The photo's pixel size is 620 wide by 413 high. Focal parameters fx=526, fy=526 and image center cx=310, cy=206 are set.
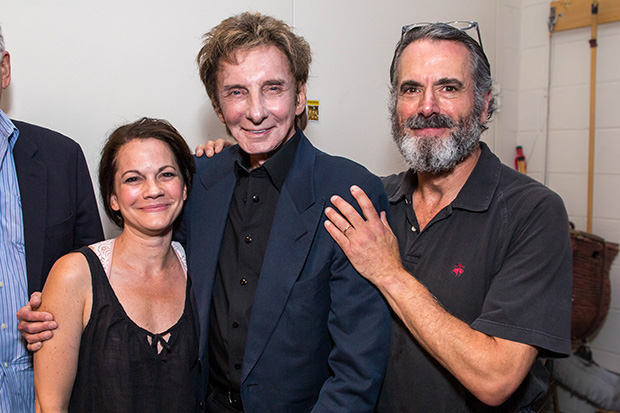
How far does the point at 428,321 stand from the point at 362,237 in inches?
11.2

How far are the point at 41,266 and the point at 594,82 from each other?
316 centimetres

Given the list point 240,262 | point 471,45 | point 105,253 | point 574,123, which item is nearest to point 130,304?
point 105,253

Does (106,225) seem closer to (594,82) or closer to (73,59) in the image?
(73,59)

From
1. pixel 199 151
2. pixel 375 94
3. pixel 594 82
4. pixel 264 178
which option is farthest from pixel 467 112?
pixel 594 82

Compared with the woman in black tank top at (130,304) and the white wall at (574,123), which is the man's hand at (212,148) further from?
the white wall at (574,123)

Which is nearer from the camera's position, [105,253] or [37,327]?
[37,327]

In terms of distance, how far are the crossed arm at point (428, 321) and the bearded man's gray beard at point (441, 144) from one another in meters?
0.28

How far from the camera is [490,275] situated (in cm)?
150

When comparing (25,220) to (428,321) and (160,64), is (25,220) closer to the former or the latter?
(160,64)

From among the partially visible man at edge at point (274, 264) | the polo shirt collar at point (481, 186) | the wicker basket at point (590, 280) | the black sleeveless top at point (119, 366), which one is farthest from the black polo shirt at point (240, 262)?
the wicker basket at point (590, 280)

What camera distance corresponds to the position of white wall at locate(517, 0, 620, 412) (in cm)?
320

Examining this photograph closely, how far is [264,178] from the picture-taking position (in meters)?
1.51

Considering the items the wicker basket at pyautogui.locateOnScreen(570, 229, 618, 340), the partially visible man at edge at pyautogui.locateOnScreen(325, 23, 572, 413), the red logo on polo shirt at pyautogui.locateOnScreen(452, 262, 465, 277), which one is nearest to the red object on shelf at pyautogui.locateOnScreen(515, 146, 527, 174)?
the wicker basket at pyautogui.locateOnScreen(570, 229, 618, 340)

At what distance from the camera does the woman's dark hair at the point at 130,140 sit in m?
1.51
